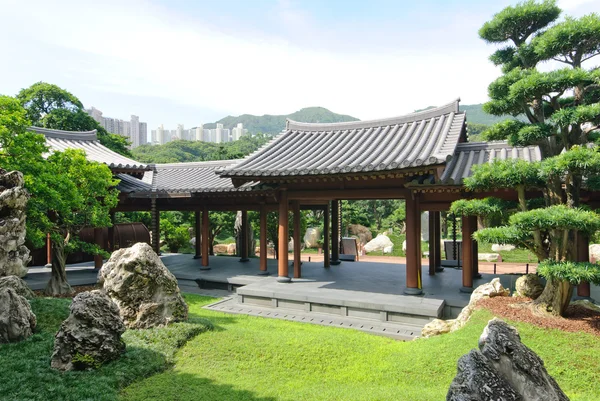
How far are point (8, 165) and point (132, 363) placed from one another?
6.78 m

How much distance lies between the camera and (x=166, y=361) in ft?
21.0

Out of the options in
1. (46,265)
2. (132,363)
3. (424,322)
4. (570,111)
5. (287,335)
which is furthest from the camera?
(46,265)

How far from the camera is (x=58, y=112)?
33031 millimetres

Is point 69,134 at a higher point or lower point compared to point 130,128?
lower

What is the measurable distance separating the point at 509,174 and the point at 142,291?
306 inches

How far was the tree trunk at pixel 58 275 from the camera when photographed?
11.4 metres

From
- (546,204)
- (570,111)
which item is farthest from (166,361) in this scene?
(570,111)

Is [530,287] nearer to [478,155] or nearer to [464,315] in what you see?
[464,315]

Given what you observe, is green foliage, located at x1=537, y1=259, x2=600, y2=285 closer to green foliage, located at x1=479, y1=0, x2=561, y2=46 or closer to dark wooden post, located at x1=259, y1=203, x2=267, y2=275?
green foliage, located at x1=479, y1=0, x2=561, y2=46

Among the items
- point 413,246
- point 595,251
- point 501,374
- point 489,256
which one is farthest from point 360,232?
point 501,374

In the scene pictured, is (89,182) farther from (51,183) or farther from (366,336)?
(366,336)

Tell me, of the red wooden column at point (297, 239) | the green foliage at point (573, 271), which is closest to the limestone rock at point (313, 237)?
the red wooden column at point (297, 239)

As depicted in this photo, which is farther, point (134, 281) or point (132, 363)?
point (134, 281)

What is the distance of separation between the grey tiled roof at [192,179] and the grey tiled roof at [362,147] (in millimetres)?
1596
